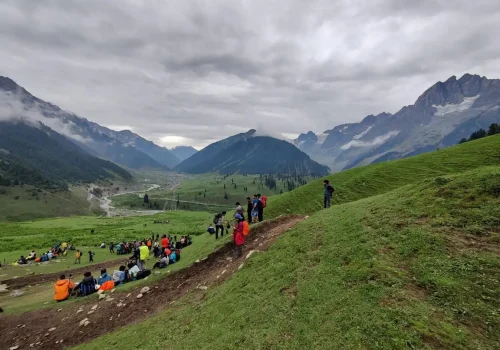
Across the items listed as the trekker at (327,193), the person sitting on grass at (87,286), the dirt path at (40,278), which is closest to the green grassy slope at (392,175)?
the trekker at (327,193)

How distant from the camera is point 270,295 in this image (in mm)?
17188

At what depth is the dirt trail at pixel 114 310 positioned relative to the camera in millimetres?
22594

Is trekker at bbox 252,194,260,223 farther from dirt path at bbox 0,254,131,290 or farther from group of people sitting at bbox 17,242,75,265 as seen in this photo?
group of people sitting at bbox 17,242,75,265

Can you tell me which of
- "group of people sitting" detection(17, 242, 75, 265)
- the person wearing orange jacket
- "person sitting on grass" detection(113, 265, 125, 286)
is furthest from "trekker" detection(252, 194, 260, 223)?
"group of people sitting" detection(17, 242, 75, 265)

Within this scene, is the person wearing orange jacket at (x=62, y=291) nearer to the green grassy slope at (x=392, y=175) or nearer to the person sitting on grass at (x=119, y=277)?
the person sitting on grass at (x=119, y=277)

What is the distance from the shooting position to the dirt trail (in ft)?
74.1

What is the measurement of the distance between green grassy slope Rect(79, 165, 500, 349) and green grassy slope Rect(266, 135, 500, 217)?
27.6 meters

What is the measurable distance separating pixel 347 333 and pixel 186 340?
347 inches

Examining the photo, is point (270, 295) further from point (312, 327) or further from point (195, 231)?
point (195, 231)

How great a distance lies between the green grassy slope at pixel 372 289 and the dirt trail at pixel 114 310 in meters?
2.26

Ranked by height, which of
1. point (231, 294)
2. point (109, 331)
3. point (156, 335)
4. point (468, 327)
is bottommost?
point (109, 331)

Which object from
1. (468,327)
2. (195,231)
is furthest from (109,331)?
(195,231)

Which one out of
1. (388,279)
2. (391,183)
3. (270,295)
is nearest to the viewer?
(388,279)

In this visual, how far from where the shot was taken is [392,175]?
5422cm
